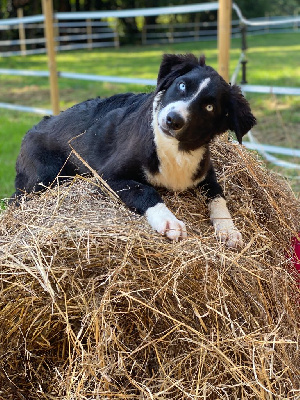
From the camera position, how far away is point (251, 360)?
2322 millimetres

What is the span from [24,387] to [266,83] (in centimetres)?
1043

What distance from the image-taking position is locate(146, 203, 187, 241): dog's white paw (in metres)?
2.57

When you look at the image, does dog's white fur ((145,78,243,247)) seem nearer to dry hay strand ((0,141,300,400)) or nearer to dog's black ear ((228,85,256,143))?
dry hay strand ((0,141,300,400))

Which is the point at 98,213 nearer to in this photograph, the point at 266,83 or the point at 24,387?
the point at 24,387

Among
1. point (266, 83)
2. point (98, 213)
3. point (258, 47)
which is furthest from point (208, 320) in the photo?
point (258, 47)

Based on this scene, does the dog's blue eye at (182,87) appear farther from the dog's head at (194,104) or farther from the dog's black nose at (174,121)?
the dog's black nose at (174,121)

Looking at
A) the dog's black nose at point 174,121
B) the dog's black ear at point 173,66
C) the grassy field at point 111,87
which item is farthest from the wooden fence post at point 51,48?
the dog's black nose at point 174,121

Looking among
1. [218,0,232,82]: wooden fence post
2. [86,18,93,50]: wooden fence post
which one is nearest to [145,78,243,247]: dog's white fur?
[218,0,232,82]: wooden fence post

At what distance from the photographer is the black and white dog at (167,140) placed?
2.75 meters

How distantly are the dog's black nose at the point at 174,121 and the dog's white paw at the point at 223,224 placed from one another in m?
0.54

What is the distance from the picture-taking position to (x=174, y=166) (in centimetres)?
300

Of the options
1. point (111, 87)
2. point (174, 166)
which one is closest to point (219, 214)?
point (174, 166)

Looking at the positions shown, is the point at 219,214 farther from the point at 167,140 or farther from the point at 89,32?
the point at 89,32

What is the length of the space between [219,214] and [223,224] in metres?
0.10
